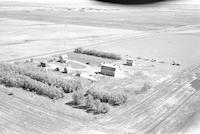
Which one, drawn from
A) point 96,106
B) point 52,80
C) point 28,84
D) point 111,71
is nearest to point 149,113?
point 96,106

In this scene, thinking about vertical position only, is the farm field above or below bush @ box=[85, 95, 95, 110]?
below

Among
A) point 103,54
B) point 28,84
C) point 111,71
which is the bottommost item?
point 103,54

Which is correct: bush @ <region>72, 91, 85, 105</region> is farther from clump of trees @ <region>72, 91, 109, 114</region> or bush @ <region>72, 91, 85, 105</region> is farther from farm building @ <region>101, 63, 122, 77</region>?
farm building @ <region>101, 63, 122, 77</region>

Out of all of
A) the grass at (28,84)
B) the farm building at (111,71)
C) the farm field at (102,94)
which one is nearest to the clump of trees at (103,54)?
the farm field at (102,94)

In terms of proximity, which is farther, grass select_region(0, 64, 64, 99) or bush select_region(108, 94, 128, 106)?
grass select_region(0, 64, 64, 99)

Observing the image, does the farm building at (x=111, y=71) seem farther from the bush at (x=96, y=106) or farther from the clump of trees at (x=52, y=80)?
the bush at (x=96, y=106)

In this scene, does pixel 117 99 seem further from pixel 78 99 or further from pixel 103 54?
pixel 103 54

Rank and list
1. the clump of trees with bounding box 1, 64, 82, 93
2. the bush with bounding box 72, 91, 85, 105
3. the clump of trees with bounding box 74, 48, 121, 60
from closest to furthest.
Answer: the bush with bounding box 72, 91, 85, 105, the clump of trees with bounding box 1, 64, 82, 93, the clump of trees with bounding box 74, 48, 121, 60

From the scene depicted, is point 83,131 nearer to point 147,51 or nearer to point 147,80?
point 147,80

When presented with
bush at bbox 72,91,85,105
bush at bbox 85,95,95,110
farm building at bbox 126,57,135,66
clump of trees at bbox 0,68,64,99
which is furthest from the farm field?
farm building at bbox 126,57,135,66
